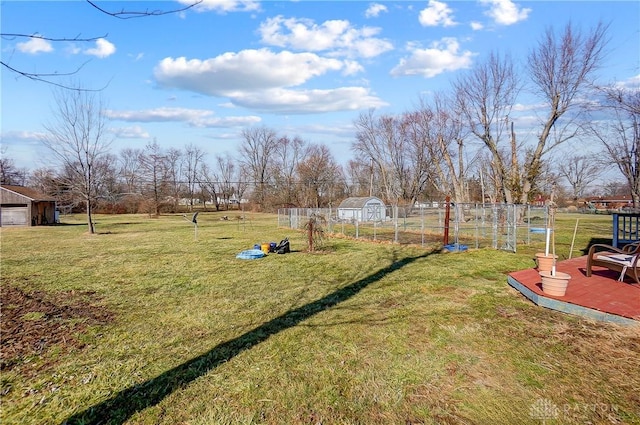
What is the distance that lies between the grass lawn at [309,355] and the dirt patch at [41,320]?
0.10 feet

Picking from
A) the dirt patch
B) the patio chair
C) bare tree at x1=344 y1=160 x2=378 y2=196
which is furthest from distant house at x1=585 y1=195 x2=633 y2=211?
the dirt patch

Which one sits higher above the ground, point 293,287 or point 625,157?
point 625,157

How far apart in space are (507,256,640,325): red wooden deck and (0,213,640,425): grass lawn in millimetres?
202

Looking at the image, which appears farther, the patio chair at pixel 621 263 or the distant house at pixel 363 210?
the distant house at pixel 363 210

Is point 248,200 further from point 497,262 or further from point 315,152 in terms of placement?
point 497,262

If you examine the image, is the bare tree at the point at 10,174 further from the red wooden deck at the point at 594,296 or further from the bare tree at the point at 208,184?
the red wooden deck at the point at 594,296

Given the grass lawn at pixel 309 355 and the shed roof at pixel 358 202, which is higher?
the shed roof at pixel 358 202

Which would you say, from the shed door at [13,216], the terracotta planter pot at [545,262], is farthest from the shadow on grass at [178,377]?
the shed door at [13,216]

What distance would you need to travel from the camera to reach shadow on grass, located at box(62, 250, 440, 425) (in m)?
2.86

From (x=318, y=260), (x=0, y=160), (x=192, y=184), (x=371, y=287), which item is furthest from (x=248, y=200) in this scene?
(x=371, y=287)

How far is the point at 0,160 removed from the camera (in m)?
39.3

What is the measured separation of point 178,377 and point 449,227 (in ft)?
50.3

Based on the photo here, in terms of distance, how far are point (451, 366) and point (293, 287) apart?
403 cm

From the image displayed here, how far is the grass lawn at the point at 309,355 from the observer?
287 centimetres
